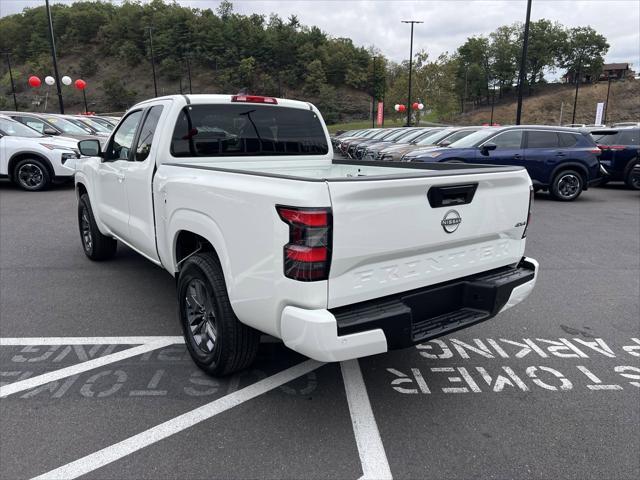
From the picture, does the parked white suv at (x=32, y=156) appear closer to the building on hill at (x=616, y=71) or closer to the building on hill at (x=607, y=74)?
the building on hill at (x=607, y=74)

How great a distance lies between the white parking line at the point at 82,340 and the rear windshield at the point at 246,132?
146cm

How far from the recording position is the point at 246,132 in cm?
409

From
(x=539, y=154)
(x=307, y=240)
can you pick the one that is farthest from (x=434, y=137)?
(x=307, y=240)

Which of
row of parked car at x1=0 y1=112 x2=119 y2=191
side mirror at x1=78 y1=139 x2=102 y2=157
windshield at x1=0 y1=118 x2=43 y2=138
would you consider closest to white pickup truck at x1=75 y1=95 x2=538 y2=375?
side mirror at x1=78 y1=139 x2=102 y2=157

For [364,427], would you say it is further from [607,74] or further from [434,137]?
[607,74]

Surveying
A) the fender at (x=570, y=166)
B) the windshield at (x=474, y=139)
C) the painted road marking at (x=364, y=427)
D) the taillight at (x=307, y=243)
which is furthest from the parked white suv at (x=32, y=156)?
the fender at (x=570, y=166)

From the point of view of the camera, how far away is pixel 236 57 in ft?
386

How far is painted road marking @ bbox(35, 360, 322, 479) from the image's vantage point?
91.0 inches

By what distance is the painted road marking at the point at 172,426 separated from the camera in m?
2.31

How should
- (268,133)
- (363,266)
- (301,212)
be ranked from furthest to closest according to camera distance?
(268,133) → (363,266) → (301,212)

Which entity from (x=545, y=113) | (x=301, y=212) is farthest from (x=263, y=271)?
(x=545, y=113)

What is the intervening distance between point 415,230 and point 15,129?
12.1 metres

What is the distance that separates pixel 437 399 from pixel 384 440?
1.84 feet

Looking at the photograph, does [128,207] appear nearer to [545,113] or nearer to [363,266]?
[363,266]
